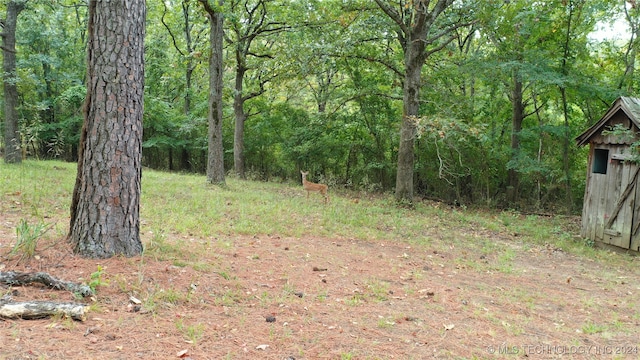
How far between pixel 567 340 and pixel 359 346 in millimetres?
2181

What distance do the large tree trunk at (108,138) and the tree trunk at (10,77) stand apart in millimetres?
10550

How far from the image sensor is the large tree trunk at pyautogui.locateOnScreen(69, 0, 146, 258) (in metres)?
4.37

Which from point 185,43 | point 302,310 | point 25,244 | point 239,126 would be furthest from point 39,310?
point 185,43

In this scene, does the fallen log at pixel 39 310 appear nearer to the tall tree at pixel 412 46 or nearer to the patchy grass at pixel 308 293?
the patchy grass at pixel 308 293

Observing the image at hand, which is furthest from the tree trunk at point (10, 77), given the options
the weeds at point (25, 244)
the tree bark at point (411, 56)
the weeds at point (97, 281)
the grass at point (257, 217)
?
the weeds at point (97, 281)

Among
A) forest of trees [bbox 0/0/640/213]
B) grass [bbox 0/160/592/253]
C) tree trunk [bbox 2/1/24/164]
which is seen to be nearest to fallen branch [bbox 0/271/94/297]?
grass [bbox 0/160/592/253]

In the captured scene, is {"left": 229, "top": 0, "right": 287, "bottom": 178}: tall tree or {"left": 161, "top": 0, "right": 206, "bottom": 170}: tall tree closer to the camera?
{"left": 229, "top": 0, "right": 287, "bottom": 178}: tall tree

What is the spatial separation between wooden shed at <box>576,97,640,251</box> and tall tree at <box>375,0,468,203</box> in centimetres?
452

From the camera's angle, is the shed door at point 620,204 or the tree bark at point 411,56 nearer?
the shed door at point 620,204

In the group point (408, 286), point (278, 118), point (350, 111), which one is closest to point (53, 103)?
point (278, 118)

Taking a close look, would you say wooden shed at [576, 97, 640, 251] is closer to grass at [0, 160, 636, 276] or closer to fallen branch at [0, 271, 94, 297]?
grass at [0, 160, 636, 276]

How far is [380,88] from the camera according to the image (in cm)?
1697

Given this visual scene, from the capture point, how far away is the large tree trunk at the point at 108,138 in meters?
4.37

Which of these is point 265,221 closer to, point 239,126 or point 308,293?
point 308,293
